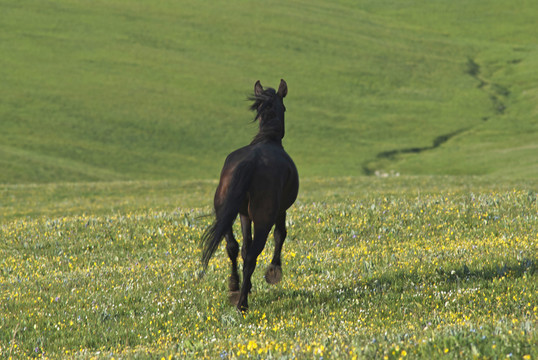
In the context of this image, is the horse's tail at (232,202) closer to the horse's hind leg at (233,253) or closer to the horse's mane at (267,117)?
the horse's hind leg at (233,253)

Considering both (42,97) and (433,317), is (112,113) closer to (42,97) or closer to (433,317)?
(42,97)

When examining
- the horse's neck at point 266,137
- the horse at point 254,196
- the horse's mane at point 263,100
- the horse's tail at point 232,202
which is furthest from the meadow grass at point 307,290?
the horse's mane at point 263,100

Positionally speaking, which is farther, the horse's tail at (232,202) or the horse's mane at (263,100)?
the horse's mane at (263,100)

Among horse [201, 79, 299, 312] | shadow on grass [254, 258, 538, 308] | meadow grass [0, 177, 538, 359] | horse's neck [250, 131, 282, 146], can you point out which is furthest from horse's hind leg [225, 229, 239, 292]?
horse's neck [250, 131, 282, 146]

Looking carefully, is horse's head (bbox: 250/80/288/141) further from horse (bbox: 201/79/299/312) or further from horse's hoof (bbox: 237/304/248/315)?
horse's hoof (bbox: 237/304/248/315)

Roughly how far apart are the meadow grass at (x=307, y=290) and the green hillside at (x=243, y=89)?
4315cm

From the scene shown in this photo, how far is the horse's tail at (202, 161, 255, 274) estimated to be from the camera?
8.84m

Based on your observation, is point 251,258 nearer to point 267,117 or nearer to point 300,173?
point 267,117

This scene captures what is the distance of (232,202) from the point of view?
8.88 meters

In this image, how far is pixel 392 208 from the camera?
52.4 feet

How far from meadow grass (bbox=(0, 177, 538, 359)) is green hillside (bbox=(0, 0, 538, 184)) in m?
43.1

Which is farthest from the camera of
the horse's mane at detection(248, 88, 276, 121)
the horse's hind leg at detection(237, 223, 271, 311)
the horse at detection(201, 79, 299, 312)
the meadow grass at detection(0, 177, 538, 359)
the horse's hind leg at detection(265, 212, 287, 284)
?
the horse's hind leg at detection(265, 212, 287, 284)

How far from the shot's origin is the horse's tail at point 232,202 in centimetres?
884

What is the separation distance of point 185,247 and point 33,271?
3307 mm
